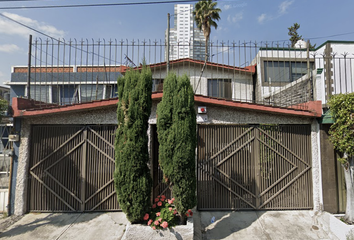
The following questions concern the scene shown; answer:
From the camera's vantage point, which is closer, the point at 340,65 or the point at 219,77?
the point at 340,65

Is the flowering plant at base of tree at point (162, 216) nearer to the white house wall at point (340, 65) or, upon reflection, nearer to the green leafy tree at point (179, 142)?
the green leafy tree at point (179, 142)

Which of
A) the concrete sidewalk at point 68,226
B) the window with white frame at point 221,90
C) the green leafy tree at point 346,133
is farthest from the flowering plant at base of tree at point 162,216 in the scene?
the window with white frame at point 221,90

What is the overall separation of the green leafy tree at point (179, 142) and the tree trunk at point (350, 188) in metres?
3.69

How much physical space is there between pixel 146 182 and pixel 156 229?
3.13 ft

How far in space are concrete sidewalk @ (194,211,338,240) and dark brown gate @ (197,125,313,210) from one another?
0.23 meters

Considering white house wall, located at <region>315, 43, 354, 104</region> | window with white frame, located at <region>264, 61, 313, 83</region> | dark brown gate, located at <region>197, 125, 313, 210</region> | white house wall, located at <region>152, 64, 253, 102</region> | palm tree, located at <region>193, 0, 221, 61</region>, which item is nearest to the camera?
dark brown gate, located at <region>197, 125, 313, 210</region>

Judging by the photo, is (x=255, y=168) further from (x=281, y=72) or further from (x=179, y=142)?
(x=281, y=72)

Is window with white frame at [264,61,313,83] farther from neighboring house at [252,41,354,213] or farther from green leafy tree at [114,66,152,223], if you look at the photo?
green leafy tree at [114,66,152,223]

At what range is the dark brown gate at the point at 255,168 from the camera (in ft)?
16.5

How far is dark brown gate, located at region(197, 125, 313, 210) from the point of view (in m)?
5.04

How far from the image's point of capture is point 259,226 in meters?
4.42

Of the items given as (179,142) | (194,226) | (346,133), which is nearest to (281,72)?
(346,133)

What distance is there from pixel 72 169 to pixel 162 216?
9.99 feet

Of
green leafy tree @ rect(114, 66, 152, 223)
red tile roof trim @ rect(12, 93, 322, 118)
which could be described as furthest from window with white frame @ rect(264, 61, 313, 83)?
Answer: green leafy tree @ rect(114, 66, 152, 223)
